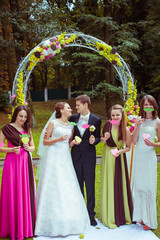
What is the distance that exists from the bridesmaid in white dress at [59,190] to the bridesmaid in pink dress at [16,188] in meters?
0.21

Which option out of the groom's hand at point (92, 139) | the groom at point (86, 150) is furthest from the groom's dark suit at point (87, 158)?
the groom's hand at point (92, 139)

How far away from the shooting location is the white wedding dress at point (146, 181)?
A: 14.9 feet

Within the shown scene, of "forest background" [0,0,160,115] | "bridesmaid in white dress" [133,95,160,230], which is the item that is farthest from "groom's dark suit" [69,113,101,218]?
"forest background" [0,0,160,115]

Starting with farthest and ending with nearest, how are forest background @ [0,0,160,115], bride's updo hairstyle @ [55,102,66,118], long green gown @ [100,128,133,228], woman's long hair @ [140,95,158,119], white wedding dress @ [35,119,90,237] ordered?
1. forest background @ [0,0,160,115]
2. long green gown @ [100,128,133,228]
3. bride's updo hairstyle @ [55,102,66,118]
4. woman's long hair @ [140,95,158,119]
5. white wedding dress @ [35,119,90,237]

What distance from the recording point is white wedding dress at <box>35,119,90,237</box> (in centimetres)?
435

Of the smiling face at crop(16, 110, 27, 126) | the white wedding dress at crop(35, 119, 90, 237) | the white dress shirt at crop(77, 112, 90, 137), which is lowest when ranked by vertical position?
the white wedding dress at crop(35, 119, 90, 237)

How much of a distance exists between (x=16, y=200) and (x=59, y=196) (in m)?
0.68

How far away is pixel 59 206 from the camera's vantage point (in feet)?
14.4

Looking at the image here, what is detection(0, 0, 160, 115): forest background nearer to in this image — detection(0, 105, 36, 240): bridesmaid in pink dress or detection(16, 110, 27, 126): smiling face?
detection(16, 110, 27, 126): smiling face

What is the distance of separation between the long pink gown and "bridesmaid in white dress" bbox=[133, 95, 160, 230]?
1.82m

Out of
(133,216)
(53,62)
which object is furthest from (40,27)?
(133,216)

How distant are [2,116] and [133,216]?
16660 millimetres

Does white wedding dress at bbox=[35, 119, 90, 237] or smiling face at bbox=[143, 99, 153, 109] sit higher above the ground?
smiling face at bbox=[143, 99, 153, 109]

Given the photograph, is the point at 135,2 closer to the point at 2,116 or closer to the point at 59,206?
the point at 2,116
